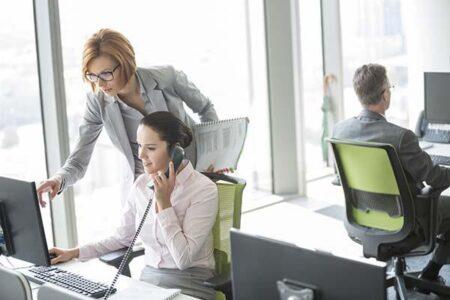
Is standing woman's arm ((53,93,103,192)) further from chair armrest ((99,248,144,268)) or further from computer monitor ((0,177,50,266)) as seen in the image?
computer monitor ((0,177,50,266))

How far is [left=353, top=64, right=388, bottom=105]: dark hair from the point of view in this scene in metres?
3.68

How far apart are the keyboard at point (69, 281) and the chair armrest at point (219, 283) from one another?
0.33 metres

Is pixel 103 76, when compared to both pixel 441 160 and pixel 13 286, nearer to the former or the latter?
pixel 13 286

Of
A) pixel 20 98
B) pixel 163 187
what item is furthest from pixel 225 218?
pixel 20 98

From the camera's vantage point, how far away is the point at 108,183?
490cm

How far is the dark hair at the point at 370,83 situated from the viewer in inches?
145

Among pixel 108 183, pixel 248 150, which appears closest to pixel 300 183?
pixel 248 150

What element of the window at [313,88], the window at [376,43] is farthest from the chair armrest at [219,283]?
the window at [376,43]

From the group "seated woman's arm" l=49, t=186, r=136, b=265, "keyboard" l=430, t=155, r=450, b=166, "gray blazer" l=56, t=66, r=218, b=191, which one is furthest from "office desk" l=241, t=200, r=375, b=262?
"seated woman's arm" l=49, t=186, r=136, b=265

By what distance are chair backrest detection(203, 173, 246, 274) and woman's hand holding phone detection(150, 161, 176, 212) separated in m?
0.22

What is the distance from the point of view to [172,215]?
8.73 feet

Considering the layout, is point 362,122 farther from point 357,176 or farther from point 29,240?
point 29,240

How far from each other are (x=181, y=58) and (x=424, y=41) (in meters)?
1.91

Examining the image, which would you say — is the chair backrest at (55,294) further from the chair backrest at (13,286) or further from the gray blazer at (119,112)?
the gray blazer at (119,112)
